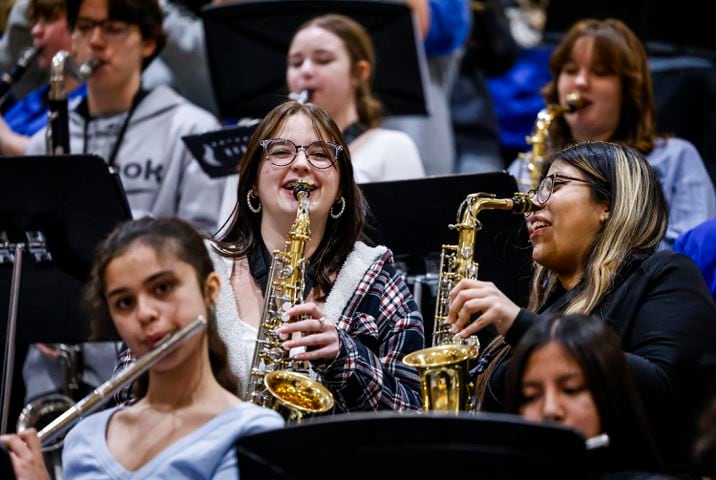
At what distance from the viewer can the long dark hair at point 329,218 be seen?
10.8 ft

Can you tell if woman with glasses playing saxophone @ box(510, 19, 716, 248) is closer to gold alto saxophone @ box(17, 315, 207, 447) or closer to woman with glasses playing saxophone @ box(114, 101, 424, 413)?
woman with glasses playing saxophone @ box(114, 101, 424, 413)

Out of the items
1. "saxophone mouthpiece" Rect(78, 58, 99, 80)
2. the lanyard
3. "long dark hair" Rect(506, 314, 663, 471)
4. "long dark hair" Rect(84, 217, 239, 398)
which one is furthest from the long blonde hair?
"saxophone mouthpiece" Rect(78, 58, 99, 80)

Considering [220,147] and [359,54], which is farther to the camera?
[359,54]

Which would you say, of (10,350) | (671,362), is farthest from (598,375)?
(10,350)

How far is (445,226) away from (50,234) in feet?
3.60

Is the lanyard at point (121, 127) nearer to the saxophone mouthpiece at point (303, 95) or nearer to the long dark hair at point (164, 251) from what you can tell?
the saxophone mouthpiece at point (303, 95)

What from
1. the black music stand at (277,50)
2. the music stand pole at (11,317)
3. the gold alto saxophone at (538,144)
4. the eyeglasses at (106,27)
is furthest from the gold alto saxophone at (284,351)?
the eyeglasses at (106,27)

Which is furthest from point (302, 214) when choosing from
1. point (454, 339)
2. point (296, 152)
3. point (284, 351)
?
point (454, 339)

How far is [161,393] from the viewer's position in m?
2.61

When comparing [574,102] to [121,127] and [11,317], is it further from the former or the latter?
[11,317]

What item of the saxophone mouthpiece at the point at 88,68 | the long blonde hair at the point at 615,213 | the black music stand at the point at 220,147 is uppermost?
the saxophone mouthpiece at the point at 88,68

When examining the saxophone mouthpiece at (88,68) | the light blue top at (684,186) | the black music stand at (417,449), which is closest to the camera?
the black music stand at (417,449)

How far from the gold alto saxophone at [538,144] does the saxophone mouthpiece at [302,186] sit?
1428mm

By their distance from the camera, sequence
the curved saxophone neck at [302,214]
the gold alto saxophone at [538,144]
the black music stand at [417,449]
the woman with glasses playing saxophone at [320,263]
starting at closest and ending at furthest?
the black music stand at [417,449] → the woman with glasses playing saxophone at [320,263] → the curved saxophone neck at [302,214] → the gold alto saxophone at [538,144]
